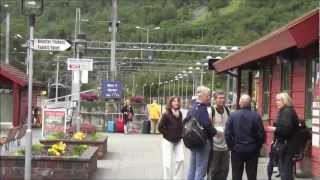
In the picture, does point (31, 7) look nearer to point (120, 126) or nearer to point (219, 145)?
point (219, 145)

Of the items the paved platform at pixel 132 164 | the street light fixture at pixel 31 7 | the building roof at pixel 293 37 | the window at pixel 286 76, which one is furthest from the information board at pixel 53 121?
the street light fixture at pixel 31 7

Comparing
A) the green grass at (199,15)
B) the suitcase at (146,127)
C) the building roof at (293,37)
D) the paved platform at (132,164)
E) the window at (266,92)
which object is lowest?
the paved platform at (132,164)

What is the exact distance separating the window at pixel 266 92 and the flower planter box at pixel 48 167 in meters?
8.03

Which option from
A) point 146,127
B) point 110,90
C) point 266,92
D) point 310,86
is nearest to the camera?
point 310,86

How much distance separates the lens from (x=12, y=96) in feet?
116

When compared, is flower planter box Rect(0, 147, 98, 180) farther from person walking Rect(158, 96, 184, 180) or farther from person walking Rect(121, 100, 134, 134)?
person walking Rect(121, 100, 134, 134)

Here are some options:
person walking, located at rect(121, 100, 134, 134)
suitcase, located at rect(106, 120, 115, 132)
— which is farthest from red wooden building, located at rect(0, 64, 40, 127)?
person walking, located at rect(121, 100, 134, 134)

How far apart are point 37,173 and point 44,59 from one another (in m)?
71.0

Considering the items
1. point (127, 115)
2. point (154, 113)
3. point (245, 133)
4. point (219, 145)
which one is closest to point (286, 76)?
point (219, 145)

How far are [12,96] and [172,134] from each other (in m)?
24.4

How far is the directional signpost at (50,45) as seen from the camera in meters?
11.7

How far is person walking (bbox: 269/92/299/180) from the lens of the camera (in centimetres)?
1091

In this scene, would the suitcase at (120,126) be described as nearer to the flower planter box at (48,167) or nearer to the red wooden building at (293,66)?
the red wooden building at (293,66)

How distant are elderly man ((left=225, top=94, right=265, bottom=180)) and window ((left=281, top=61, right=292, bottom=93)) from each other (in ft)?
19.8
